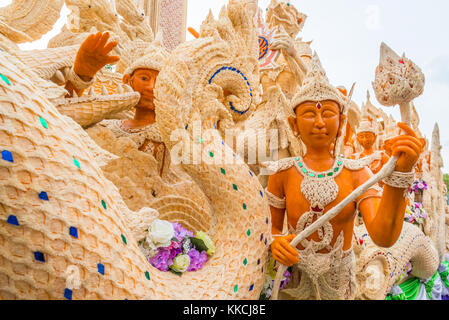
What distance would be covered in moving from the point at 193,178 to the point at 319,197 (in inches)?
24.4

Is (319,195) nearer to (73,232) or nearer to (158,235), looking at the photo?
(158,235)

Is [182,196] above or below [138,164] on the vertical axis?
below

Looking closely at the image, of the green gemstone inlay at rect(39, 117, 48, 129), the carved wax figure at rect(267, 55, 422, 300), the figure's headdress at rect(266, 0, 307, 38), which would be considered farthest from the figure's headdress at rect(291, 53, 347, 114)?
the figure's headdress at rect(266, 0, 307, 38)

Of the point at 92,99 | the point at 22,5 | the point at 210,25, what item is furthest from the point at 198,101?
the point at 22,5

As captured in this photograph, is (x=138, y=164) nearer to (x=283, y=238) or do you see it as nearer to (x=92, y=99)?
(x=92, y=99)

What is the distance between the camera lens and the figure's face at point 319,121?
1566mm

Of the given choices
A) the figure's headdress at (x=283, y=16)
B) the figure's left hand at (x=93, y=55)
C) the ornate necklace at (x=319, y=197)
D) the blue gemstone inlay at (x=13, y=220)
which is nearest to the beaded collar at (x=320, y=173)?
the ornate necklace at (x=319, y=197)

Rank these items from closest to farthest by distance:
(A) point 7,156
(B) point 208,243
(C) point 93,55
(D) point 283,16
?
(A) point 7,156, (B) point 208,243, (C) point 93,55, (D) point 283,16

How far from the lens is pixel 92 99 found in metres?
1.56

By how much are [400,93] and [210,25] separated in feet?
2.99

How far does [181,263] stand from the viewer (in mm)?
1252

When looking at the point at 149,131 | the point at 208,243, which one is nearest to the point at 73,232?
the point at 208,243

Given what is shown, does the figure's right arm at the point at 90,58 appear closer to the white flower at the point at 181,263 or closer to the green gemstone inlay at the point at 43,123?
the green gemstone inlay at the point at 43,123

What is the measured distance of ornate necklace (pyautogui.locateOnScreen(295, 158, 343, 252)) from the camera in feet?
4.99
